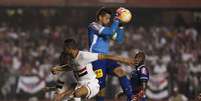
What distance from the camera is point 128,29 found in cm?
2712

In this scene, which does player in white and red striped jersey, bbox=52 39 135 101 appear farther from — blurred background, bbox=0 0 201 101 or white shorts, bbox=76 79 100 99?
blurred background, bbox=0 0 201 101

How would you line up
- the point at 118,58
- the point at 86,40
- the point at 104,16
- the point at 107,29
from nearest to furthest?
the point at 118,58 → the point at 107,29 → the point at 104,16 → the point at 86,40

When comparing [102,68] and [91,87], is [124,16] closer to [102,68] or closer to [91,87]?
[102,68]

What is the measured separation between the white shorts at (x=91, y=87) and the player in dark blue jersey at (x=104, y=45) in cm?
31

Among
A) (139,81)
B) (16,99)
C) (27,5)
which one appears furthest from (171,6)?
(139,81)

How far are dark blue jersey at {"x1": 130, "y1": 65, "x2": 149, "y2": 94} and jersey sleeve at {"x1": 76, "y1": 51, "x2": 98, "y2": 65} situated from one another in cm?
150

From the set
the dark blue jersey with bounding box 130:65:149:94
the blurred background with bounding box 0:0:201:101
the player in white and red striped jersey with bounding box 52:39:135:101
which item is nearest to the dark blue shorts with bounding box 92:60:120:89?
the player in white and red striped jersey with bounding box 52:39:135:101

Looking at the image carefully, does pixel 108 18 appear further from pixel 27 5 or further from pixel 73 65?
pixel 27 5

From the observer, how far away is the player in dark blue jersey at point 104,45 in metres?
A: 14.3

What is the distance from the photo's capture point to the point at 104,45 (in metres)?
14.6

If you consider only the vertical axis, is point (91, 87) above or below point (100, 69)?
below

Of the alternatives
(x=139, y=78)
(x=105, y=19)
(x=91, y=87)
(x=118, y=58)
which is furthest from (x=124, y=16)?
(x=91, y=87)

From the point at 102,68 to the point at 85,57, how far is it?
2.35ft

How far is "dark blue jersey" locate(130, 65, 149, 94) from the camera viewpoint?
14.8 meters
